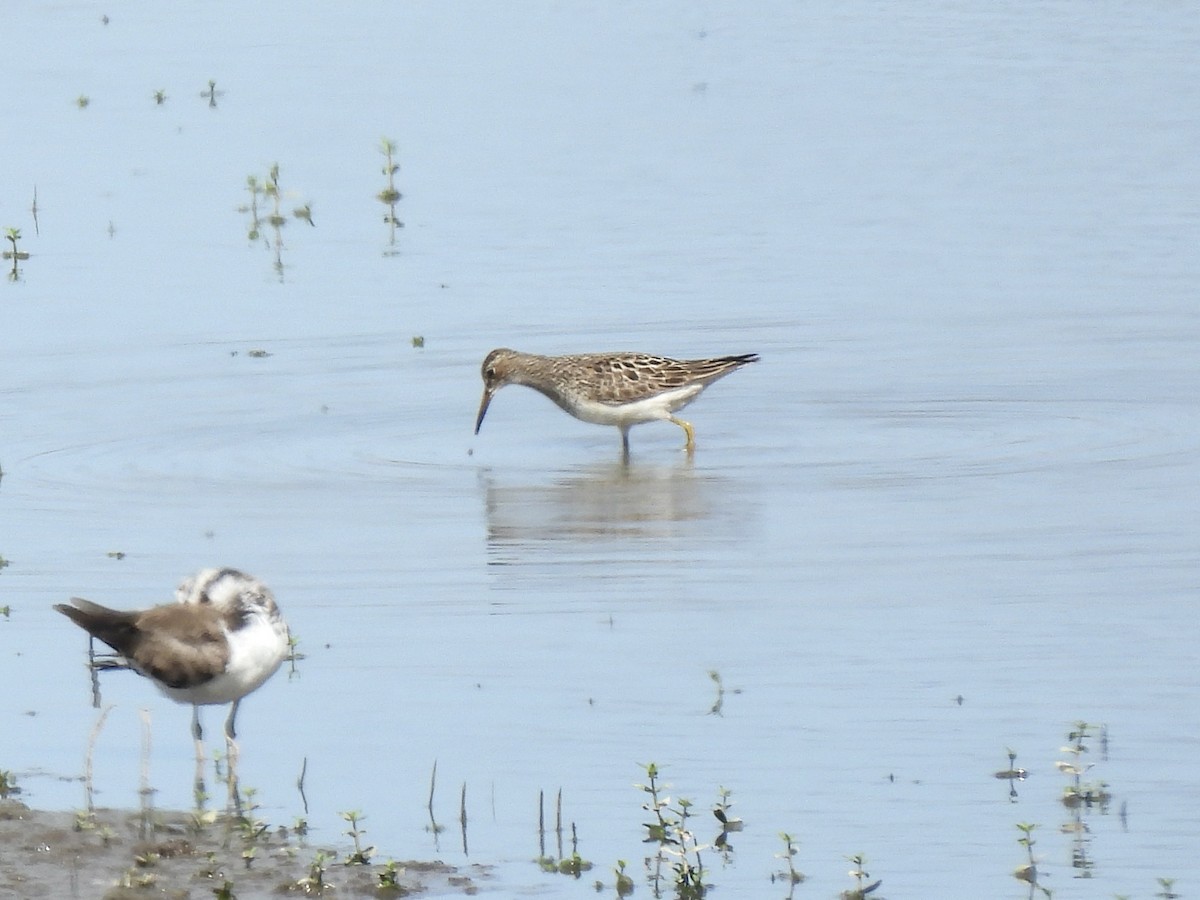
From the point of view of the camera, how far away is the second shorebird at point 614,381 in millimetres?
14828

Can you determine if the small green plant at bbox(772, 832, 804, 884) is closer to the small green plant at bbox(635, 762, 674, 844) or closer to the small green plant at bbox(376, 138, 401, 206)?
the small green plant at bbox(635, 762, 674, 844)

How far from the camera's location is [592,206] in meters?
20.0

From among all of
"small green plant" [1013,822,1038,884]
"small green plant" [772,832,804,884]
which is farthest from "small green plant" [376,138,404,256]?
A: "small green plant" [1013,822,1038,884]

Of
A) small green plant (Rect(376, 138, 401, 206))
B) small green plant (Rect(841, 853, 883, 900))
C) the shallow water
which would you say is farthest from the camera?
small green plant (Rect(376, 138, 401, 206))

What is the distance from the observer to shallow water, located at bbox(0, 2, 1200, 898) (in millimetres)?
9070

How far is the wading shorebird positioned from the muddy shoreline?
53 centimetres

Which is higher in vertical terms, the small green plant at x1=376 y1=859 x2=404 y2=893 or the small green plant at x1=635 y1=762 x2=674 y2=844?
the small green plant at x1=635 y1=762 x2=674 y2=844

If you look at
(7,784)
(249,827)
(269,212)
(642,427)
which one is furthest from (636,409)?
(249,827)

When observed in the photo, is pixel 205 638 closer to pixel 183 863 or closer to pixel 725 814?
pixel 183 863

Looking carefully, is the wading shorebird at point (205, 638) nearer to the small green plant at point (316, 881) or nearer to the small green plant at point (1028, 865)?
the small green plant at point (316, 881)

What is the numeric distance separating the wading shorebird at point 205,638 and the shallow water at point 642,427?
382 millimetres

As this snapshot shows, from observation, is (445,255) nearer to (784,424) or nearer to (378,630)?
(784,424)

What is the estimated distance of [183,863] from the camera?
813 cm

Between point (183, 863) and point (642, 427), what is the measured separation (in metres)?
8.55
